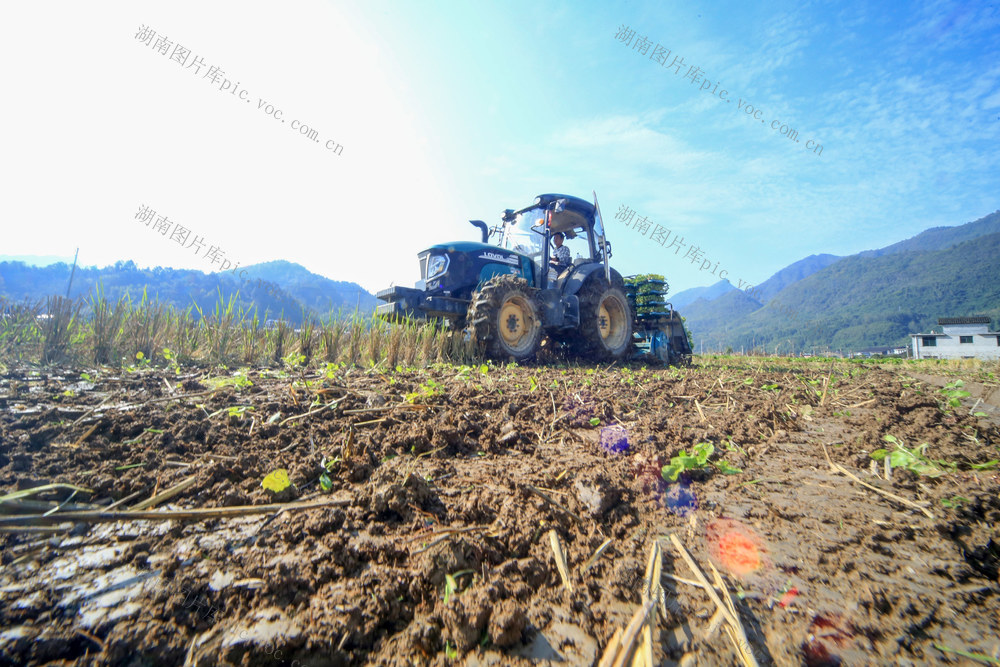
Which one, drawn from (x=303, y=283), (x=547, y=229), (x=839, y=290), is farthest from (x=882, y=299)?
(x=547, y=229)

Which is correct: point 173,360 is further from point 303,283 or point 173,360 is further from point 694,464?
point 303,283

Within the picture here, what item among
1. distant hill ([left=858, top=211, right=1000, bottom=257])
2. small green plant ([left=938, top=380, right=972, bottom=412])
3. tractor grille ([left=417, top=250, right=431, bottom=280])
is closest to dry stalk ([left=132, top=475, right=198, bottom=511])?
small green plant ([left=938, top=380, right=972, bottom=412])

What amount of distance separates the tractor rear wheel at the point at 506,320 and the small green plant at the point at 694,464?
398 centimetres

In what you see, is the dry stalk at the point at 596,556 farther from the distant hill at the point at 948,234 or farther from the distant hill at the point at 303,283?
the distant hill at the point at 948,234

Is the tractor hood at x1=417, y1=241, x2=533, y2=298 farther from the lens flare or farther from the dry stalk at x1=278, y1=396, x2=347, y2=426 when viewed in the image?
the lens flare

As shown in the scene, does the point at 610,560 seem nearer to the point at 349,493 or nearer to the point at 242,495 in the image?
the point at 349,493

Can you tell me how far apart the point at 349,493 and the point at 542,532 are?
0.73 m

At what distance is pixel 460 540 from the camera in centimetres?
123

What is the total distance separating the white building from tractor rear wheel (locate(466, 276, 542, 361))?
49757mm

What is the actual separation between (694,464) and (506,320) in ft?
15.3

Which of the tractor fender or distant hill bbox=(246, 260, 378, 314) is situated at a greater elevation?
distant hill bbox=(246, 260, 378, 314)

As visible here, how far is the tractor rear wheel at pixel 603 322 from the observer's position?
293 inches

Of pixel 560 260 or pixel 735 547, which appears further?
pixel 560 260

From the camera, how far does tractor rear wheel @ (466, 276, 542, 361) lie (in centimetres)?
580
